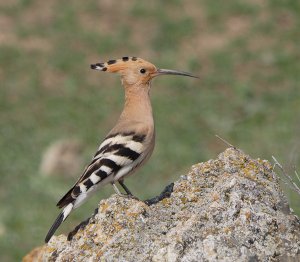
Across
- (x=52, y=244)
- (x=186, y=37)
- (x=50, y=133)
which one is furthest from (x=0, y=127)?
(x=52, y=244)

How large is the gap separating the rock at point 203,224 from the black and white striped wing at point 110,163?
1.11 feet

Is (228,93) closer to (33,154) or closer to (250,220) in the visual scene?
(33,154)

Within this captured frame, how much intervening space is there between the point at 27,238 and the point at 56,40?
7009mm

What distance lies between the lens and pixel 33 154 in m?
12.7

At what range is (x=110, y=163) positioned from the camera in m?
4.59

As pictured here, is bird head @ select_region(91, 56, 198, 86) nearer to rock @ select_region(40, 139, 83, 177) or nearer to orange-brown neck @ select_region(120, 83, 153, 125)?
orange-brown neck @ select_region(120, 83, 153, 125)

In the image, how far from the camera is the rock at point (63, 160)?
1193 cm

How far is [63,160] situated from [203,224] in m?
8.62

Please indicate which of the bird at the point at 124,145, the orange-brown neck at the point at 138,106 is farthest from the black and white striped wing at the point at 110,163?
the orange-brown neck at the point at 138,106

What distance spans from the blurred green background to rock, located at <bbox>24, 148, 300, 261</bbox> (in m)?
5.92

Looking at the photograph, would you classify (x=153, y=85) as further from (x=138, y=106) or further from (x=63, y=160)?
(x=138, y=106)

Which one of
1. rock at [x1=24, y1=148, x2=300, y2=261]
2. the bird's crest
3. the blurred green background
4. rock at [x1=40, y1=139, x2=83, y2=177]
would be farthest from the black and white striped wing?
rock at [x1=40, y1=139, x2=83, y2=177]

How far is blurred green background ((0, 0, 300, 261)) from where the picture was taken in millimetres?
11742

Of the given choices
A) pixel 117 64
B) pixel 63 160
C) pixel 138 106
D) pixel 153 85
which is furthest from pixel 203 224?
pixel 153 85
